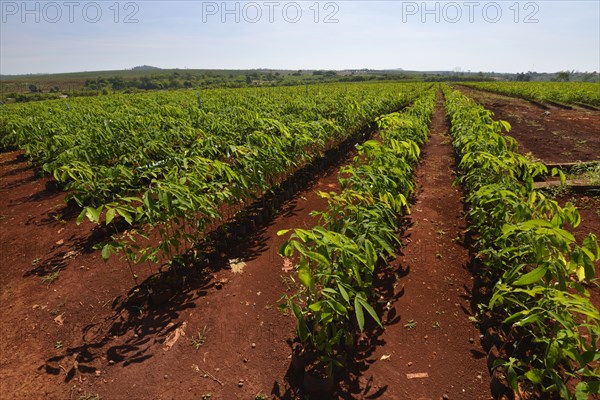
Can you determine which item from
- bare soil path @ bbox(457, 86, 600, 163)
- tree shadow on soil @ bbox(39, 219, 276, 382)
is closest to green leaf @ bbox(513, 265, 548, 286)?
tree shadow on soil @ bbox(39, 219, 276, 382)

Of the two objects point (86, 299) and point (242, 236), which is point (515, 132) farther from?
point (86, 299)

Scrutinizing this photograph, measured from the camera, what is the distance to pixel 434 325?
3.24 meters

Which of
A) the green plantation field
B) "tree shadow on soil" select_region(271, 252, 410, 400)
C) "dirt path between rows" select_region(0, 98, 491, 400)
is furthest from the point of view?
"dirt path between rows" select_region(0, 98, 491, 400)

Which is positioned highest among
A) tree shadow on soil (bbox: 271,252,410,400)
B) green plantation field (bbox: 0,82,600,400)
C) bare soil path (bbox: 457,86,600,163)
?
bare soil path (bbox: 457,86,600,163)

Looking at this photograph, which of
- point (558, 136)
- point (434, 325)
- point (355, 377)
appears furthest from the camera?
point (558, 136)

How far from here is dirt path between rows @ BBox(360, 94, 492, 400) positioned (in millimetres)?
2631

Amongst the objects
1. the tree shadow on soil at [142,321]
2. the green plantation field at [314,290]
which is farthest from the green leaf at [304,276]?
the tree shadow on soil at [142,321]

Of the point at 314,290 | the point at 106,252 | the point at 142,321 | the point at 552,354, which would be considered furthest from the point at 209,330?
the point at 552,354

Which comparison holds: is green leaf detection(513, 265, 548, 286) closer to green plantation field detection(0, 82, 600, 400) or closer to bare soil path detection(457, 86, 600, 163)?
green plantation field detection(0, 82, 600, 400)

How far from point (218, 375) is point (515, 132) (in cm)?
1529

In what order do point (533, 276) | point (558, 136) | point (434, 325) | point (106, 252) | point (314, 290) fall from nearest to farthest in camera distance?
point (533, 276), point (314, 290), point (106, 252), point (434, 325), point (558, 136)

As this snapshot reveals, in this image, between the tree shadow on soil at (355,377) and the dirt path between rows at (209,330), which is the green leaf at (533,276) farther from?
the tree shadow on soil at (355,377)

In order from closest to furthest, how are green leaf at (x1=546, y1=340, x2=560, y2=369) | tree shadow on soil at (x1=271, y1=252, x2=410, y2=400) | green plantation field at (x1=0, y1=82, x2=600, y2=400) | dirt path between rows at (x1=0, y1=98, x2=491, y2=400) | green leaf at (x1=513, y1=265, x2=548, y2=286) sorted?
green leaf at (x1=513, y1=265, x2=548, y2=286) < green leaf at (x1=546, y1=340, x2=560, y2=369) < green plantation field at (x1=0, y1=82, x2=600, y2=400) < tree shadow on soil at (x1=271, y1=252, x2=410, y2=400) < dirt path between rows at (x1=0, y1=98, x2=491, y2=400)

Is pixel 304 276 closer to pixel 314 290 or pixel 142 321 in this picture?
pixel 314 290
